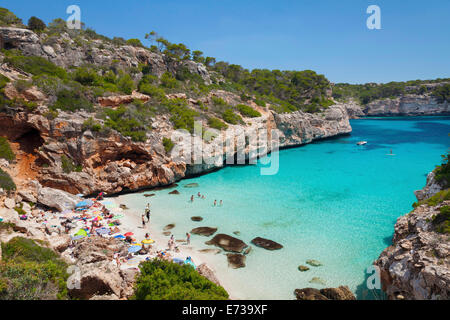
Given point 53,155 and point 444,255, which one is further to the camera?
point 53,155

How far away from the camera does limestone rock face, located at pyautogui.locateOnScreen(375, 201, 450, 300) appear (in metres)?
6.21

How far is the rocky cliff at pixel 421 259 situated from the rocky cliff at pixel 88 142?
16615mm

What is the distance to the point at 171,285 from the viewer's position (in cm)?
697

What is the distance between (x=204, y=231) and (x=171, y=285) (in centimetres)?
692

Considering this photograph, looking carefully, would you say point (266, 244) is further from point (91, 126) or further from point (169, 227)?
point (91, 126)

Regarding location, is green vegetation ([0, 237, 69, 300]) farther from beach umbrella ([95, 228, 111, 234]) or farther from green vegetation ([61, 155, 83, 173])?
green vegetation ([61, 155, 83, 173])

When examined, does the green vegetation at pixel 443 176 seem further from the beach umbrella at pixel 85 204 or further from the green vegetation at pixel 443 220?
the beach umbrella at pixel 85 204

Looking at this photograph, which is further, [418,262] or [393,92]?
[393,92]

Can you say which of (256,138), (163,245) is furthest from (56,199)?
(256,138)

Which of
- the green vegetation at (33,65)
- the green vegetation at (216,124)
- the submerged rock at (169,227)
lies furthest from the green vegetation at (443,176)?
the green vegetation at (33,65)
